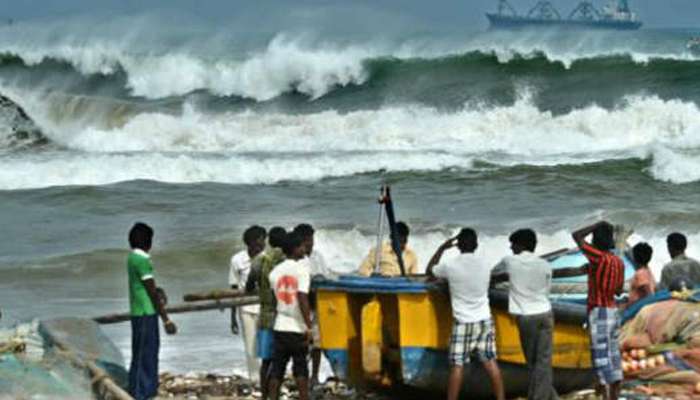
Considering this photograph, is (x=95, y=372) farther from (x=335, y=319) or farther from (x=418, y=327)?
(x=418, y=327)

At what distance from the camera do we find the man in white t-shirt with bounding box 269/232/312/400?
9.30m

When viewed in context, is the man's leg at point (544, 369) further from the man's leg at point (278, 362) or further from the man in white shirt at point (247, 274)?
the man in white shirt at point (247, 274)

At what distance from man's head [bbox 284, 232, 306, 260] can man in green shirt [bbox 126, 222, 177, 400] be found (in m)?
0.85

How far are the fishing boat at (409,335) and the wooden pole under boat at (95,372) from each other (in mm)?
1520

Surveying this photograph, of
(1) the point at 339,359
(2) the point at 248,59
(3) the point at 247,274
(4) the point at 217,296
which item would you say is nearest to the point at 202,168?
(2) the point at 248,59

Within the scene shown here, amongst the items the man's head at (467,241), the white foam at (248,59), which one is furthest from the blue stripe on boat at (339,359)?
the white foam at (248,59)

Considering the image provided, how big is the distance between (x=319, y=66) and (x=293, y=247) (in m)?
34.7

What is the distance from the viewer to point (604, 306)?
31.0ft

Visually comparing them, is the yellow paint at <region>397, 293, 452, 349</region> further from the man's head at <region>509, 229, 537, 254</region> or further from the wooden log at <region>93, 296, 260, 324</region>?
the wooden log at <region>93, 296, 260, 324</region>

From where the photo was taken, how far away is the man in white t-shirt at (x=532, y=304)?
934cm

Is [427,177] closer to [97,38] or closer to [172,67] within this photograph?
[172,67]

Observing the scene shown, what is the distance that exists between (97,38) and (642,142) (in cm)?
2651

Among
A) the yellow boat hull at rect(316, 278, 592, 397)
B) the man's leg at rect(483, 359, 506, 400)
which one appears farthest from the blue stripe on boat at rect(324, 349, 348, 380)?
the man's leg at rect(483, 359, 506, 400)

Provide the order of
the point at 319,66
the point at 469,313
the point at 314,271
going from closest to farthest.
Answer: the point at 469,313 → the point at 314,271 → the point at 319,66
